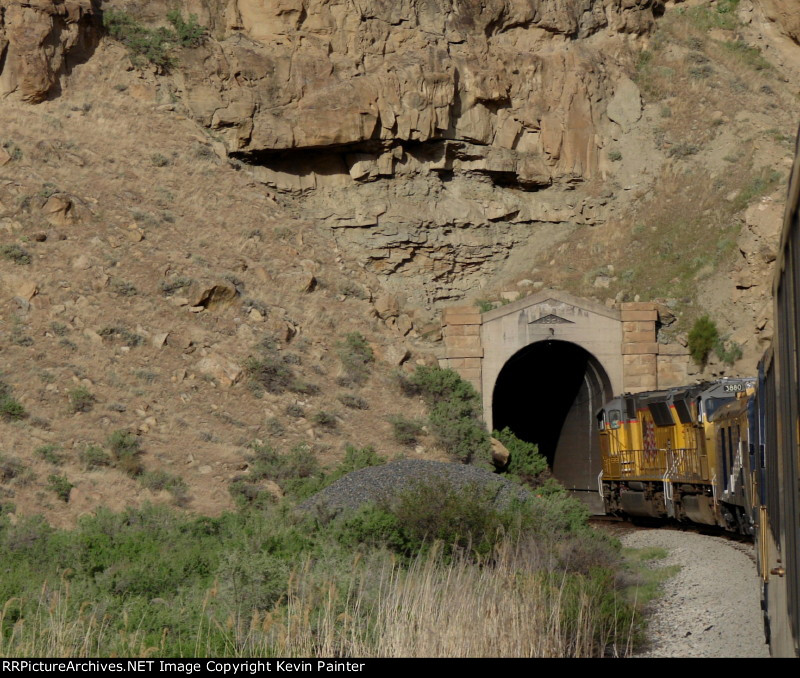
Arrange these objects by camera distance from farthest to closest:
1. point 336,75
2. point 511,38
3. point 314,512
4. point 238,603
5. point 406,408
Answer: point 511,38, point 336,75, point 406,408, point 314,512, point 238,603

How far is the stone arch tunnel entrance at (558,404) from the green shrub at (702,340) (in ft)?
11.9

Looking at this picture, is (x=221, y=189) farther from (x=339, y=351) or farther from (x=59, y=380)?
(x=59, y=380)

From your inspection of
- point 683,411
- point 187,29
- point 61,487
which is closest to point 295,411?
point 61,487

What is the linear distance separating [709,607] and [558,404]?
3119 cm

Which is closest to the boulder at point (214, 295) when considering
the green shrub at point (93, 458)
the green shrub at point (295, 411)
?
the green shrub at point (295, 411)

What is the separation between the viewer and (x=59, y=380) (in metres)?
31.2

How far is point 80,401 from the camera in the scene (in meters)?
30.4

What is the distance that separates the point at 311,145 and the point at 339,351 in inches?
412

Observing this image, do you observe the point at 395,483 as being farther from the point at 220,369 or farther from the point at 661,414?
the point at 220,369

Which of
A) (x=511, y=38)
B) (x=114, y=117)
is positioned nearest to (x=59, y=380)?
(x=114, y=117)

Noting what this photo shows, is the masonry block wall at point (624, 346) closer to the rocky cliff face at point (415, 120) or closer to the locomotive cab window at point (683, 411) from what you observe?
the rocky cliff face at point (415, 120)

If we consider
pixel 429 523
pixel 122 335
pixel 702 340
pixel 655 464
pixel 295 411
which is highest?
pixel 702 340

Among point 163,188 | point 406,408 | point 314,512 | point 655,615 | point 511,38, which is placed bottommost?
point 655,615

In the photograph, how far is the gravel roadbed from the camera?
1176 cm
